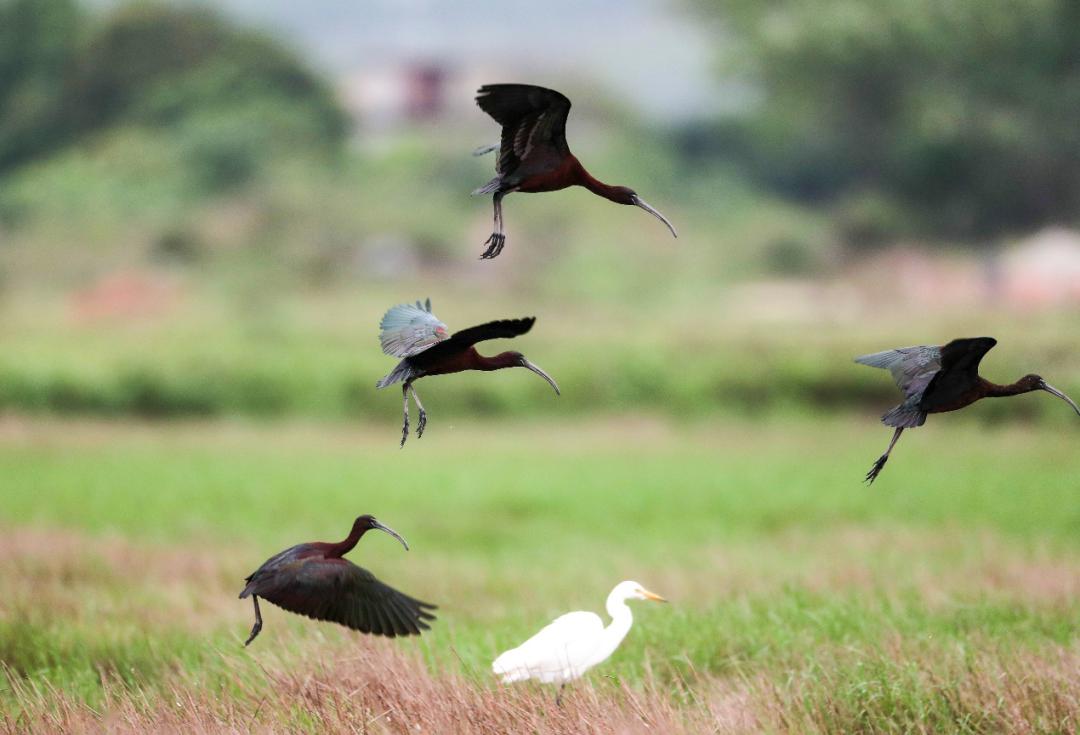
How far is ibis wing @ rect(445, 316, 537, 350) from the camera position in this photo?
3904 mm

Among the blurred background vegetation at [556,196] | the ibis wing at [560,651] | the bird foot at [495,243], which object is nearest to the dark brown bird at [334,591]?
the ibis wing at [560,651]

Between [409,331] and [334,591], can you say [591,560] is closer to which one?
[334,591]

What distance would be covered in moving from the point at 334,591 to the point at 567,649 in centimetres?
108

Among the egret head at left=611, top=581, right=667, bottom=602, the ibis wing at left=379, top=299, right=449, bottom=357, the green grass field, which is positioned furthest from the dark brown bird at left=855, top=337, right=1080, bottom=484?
the green grass field

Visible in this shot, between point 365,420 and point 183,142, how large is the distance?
16.5m

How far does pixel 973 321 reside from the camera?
3044cm

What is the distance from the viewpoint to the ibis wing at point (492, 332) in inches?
154

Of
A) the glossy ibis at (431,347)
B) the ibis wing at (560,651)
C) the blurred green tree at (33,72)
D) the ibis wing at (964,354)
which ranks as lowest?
the ibis wing at (560,651)

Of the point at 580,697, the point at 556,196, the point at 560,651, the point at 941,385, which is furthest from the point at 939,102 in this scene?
the point at 941,385

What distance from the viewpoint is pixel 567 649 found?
5.89 meters

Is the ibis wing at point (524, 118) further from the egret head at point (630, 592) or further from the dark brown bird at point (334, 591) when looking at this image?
the egret head at point (630, 592)

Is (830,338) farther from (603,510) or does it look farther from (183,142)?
(183,142)

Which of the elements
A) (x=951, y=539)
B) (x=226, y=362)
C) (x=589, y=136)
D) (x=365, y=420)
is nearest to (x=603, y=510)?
(x=951, y=539)

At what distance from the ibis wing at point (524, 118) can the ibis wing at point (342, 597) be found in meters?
1.77
